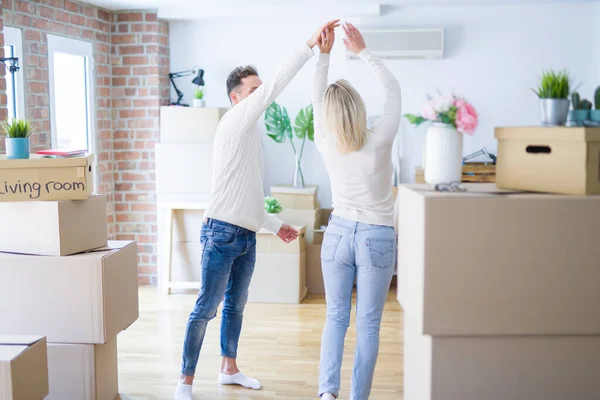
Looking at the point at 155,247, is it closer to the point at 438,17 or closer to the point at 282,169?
the point at 282,169

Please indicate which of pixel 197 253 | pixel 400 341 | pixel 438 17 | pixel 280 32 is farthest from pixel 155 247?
pixel 438 17

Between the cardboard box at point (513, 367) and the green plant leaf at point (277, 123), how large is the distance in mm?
3909

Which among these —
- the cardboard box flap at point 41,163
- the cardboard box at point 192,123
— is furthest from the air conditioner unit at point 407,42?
the cardboard box flap at point 41,163

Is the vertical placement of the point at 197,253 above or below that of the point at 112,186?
below

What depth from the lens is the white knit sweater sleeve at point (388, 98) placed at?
2654 millimetres

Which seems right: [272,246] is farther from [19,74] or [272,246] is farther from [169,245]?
[19,74]

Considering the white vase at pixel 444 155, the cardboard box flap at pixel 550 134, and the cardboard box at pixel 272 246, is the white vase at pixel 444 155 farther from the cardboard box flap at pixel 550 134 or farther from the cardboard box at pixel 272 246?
the cardboard box at pixel 272 246

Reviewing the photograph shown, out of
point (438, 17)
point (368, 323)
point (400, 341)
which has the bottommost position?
point (400, 341)

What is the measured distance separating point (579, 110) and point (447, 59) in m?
3.87

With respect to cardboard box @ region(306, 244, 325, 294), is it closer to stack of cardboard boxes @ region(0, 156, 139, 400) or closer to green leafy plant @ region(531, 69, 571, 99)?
stack of cardboard boxes @ region(0, 156, 139, 400)

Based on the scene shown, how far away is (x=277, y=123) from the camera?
577 cm

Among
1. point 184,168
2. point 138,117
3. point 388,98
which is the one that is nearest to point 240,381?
point 388,98

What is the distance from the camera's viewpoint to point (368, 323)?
2.82 m

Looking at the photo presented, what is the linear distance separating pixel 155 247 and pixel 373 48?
94.8 inches
